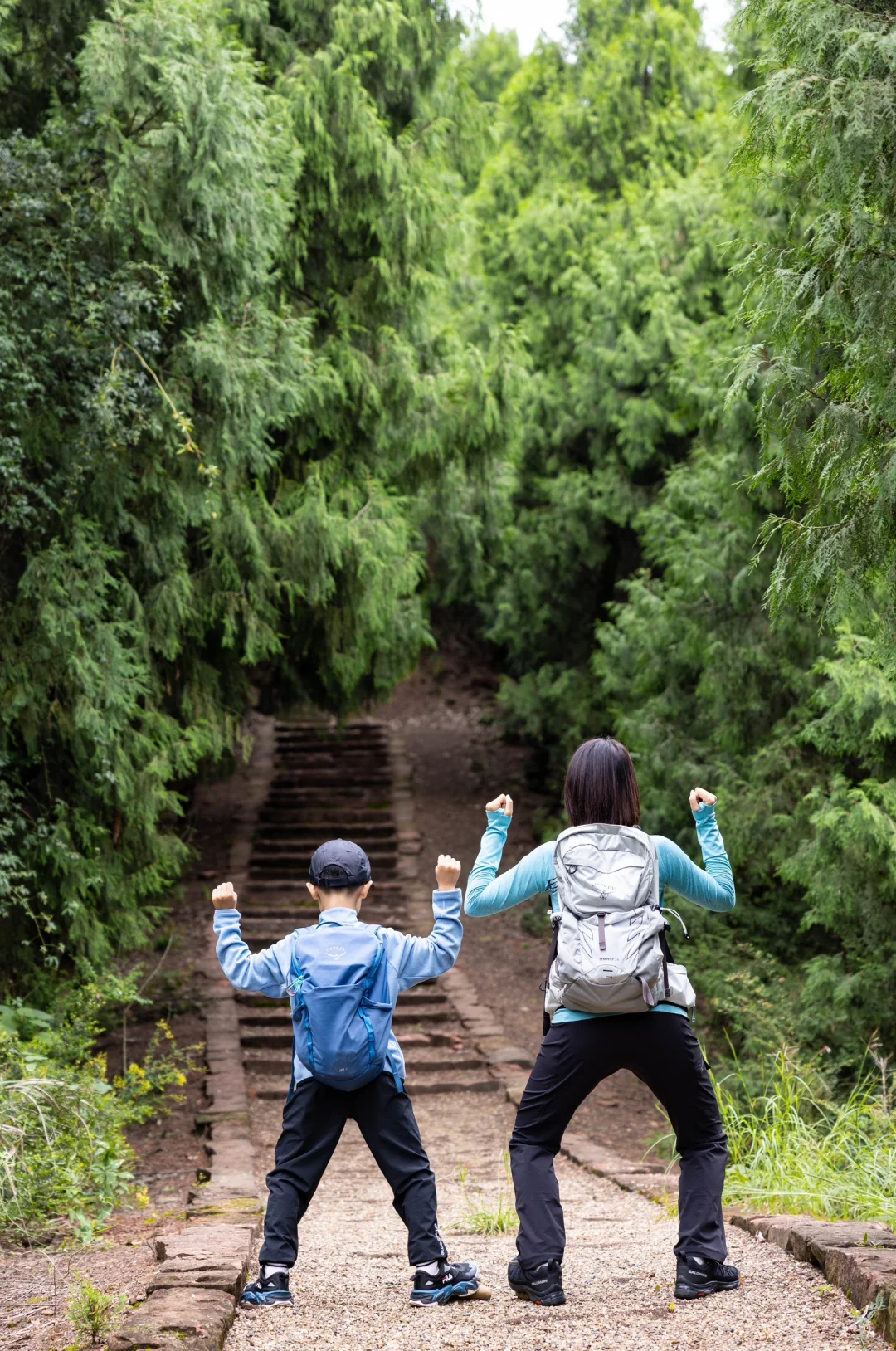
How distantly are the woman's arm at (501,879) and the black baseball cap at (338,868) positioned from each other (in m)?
0.31

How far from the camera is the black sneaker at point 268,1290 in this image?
3.43 meters

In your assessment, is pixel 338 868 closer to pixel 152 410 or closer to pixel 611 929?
pixel 611 929

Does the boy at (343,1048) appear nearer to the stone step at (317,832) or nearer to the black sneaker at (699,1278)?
the black sneaker at (699,1278)

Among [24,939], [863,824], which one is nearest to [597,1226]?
[863,824]

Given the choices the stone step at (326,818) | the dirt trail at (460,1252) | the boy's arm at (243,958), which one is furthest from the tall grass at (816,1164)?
the stone step at (326,818)

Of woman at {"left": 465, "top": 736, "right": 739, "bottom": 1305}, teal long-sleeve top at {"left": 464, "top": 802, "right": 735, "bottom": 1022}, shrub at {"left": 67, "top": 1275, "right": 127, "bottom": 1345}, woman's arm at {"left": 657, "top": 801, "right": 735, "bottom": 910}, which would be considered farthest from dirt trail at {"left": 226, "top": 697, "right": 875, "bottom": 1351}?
woman's arm at {"left": 657, "top": 801, "right": 735, "bottom": 910}

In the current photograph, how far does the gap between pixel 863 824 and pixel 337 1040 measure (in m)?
4.45

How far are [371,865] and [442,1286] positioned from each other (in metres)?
8.38

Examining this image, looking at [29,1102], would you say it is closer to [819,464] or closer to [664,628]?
[819,464]

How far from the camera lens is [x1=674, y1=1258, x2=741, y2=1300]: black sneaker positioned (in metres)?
3.30

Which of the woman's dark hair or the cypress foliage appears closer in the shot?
the woman's dark hair

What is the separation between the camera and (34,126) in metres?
7.73

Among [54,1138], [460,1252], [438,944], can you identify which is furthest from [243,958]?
[54,1138]

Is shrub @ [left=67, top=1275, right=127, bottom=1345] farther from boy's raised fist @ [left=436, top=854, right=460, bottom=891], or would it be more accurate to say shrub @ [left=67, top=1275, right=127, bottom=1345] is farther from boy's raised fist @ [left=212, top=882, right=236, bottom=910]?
boy's raised fist @ [left=436, top=854, right=460, bottom=891]
